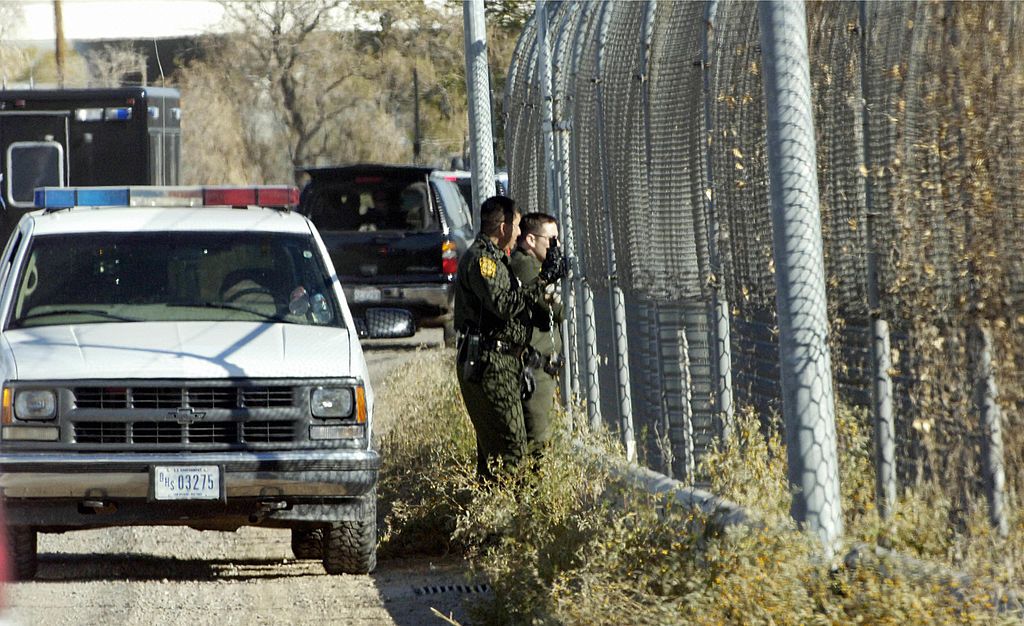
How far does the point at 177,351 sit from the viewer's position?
8180 millimetres

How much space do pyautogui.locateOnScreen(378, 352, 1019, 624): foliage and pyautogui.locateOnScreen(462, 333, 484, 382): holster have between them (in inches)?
19.5

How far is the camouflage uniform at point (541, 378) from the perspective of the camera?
27.9 feet

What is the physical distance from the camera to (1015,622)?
4461 mm

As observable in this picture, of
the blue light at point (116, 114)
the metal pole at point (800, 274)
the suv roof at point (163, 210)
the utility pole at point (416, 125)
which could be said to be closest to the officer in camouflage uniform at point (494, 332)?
the suv roof at point (163, 210)

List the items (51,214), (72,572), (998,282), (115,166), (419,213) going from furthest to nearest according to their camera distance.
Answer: (115,166), (419,213), (51,214), (72,572), (998,282)

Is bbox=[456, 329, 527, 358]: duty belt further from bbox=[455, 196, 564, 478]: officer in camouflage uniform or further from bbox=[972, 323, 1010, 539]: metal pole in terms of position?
bbox=[972, 323, 1010, 539]: metal pole

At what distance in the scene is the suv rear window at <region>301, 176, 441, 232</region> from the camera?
18328 mm

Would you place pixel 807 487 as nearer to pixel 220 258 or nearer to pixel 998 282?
pixel 998 282

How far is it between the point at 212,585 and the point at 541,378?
1885mm

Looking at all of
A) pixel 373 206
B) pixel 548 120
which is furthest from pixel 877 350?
pixel 373 206

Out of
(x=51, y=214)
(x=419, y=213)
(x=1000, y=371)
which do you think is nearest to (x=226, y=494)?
(x=51, y=214)

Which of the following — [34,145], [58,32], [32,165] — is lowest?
[32,165]

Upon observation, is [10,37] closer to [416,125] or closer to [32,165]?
[416,125]

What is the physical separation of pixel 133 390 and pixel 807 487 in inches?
149
